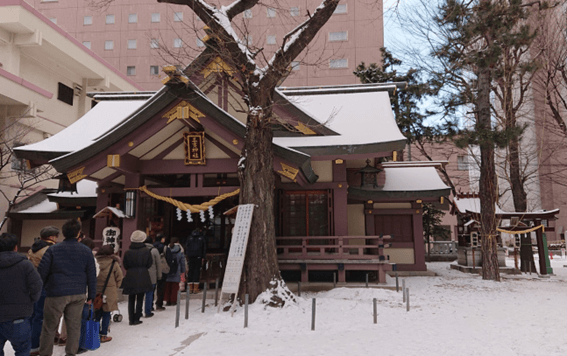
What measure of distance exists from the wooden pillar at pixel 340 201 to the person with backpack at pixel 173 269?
5189mm

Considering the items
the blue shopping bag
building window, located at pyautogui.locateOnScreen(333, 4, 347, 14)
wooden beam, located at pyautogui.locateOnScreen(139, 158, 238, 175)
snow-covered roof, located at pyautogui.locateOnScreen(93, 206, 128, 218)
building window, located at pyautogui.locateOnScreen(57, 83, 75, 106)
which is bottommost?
the blue shopping bag

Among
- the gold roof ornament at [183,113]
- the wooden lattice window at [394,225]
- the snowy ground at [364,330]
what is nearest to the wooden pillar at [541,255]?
the wooden lattice window at [394,225]

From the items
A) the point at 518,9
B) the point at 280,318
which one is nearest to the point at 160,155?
A: the point at 280,318

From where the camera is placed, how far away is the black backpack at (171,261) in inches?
336

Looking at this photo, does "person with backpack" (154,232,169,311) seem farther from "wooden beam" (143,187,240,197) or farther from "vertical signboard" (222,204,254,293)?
"wooden beam" (143,187,240,197)

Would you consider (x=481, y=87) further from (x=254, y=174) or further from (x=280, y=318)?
(x=280, y=318)

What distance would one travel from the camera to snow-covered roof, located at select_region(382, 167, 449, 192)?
15.4 m

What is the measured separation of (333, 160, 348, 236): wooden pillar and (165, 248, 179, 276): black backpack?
5.29m

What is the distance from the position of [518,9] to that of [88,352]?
48.8 feet

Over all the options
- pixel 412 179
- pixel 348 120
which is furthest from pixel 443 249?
pixel 348 120

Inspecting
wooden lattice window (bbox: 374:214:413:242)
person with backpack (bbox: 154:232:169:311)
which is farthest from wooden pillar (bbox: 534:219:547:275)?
person with backpack (bbox: 154:232:169:311)

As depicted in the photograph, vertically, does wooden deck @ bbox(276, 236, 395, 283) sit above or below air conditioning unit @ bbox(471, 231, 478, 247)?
below

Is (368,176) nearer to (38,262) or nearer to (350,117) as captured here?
(350,117)

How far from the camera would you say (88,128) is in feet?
47.3
